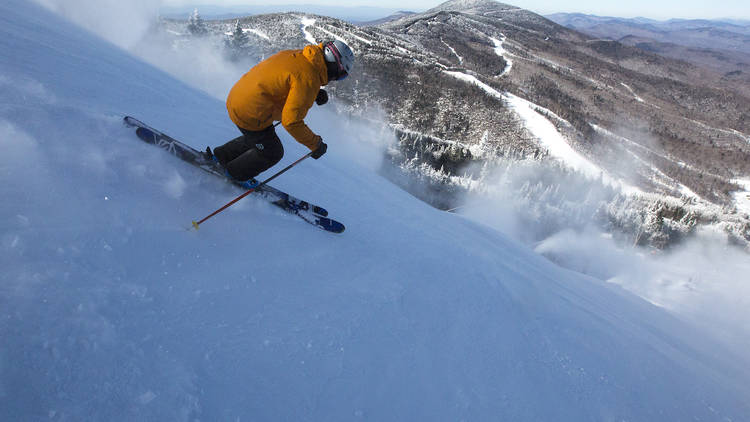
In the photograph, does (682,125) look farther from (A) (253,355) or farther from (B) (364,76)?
(A) (253,355)

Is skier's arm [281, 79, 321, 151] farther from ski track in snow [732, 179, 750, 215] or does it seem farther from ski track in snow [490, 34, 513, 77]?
ski track in snow [490, 34, 513, 77]

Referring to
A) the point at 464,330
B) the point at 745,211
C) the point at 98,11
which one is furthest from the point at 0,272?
the point at 745,211

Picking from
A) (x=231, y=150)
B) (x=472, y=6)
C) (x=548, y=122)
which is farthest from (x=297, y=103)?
(x=472, y=6)

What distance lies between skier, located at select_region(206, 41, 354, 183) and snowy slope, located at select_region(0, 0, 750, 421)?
596 millimetres

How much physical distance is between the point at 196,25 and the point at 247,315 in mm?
61112

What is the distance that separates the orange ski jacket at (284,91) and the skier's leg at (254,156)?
7.7 inches

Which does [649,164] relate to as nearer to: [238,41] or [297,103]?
[297,103]

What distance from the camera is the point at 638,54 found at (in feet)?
372

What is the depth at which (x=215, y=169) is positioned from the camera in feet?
13.1

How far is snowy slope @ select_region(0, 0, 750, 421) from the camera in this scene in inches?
76.6

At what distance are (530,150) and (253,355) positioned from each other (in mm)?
34410

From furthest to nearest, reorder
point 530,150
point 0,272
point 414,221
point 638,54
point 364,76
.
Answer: point 638,54
point 364,76
point 530,150
point 414,221
point 0,272

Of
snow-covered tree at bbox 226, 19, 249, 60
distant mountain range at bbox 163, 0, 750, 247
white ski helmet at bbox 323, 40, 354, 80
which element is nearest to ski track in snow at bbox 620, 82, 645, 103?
distant mountain range at bbox 163, 0, 750, 247

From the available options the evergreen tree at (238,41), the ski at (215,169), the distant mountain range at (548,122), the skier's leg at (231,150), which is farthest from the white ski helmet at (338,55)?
the evergreen tree at (238,41)
